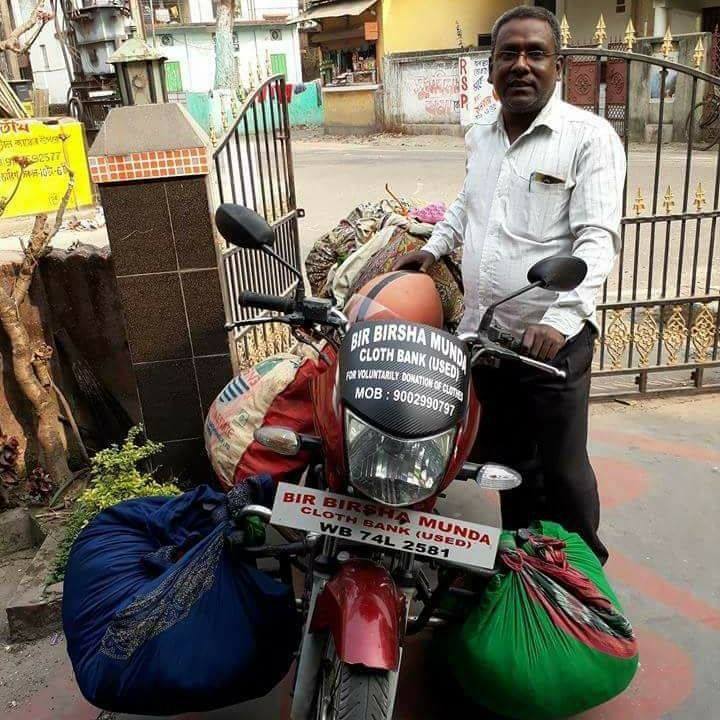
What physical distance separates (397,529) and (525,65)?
4.56 ft

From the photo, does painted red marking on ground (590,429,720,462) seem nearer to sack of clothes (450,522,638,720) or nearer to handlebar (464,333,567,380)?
sack of clothes (450,522,638,720)

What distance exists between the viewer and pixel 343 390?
5.69ft

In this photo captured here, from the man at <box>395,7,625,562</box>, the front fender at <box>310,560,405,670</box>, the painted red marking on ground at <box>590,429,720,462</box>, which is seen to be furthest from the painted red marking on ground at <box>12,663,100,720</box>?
the painted red marking on ground at <box>590,429,720,462</box>

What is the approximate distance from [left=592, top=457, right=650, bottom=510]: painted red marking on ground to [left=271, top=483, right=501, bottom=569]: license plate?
66.0 inches

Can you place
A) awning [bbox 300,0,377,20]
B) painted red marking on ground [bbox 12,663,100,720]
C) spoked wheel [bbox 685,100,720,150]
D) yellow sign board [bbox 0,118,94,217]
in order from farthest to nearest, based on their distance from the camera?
awning [bbox 300,0,377,20] < spoked wheel [bbox 685,100,720,150] < yellow sign board [bbox 0,118,94,217] < painted red marking on ground [bbox 12,663,100,720]

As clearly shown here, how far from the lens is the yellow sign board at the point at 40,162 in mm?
11398

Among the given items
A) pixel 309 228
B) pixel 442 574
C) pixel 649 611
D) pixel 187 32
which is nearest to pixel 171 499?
pixel 442 574

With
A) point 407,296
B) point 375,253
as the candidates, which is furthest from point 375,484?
point 375,253

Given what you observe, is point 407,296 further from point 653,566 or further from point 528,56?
point 653,566

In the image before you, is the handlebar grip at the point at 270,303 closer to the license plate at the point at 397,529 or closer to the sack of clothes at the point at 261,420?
the license plate at the point at 397,529

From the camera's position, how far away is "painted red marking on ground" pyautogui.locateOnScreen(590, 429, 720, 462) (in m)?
3.71

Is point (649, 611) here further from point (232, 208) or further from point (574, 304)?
point (232, 208)

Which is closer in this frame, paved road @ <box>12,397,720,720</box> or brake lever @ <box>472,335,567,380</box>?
brake lever @ <box>472,335,567,380</box>

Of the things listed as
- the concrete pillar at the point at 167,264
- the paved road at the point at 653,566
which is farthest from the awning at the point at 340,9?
the concrete pillar at the point at 167,264
